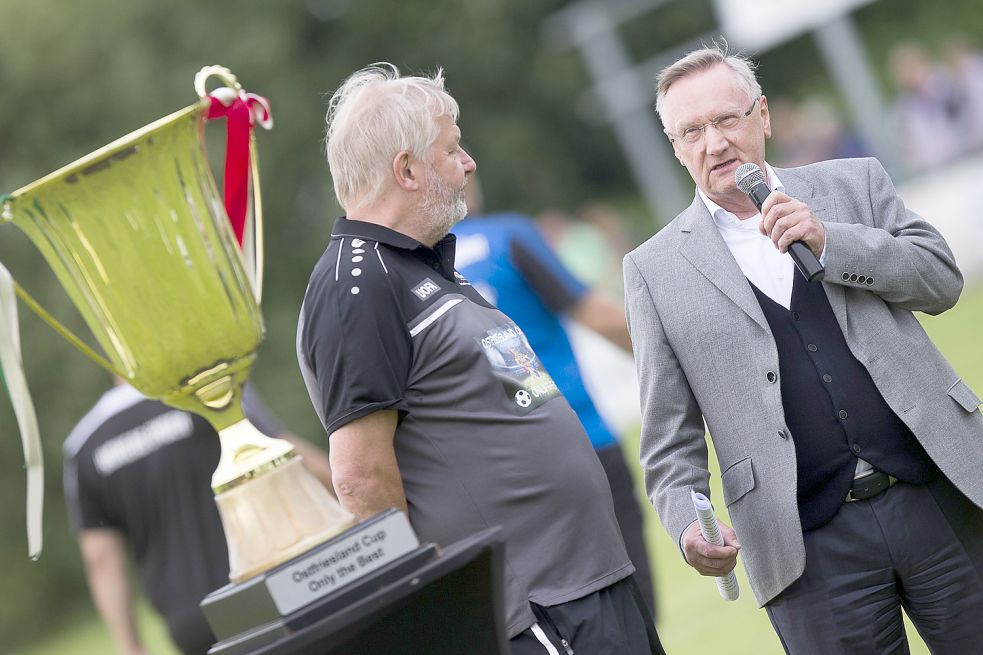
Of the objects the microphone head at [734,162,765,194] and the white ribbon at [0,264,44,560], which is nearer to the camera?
the white ribbon at [0,264,44,560]

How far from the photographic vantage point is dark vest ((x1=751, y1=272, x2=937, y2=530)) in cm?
305

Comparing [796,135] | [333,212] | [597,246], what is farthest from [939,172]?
[333,212]

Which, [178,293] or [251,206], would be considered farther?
[251,206]

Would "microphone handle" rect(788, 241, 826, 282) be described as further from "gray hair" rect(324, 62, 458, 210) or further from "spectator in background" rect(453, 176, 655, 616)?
"spectator in background" rect(453, 176, 655, 616)

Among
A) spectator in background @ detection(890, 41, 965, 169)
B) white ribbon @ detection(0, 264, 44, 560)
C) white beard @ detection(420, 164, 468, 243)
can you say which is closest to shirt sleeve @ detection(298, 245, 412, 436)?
white beard @ detection(420, 164, 468, 243)

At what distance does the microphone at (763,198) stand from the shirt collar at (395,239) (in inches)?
27.7

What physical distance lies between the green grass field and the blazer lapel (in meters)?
1.82

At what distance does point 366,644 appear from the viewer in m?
2.14

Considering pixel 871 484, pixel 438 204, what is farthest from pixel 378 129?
pixel 871 484

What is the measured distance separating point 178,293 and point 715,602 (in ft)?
17.8

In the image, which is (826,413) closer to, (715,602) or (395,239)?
(395,239)

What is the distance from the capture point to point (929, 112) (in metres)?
16.6

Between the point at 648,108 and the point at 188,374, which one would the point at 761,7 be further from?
the point at 188,374

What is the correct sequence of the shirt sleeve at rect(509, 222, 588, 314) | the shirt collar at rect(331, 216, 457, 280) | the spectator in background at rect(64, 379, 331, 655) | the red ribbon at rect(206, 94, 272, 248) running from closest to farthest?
the red ribbon at rect(206, 94, 272, 248)
the shirt collar at rect(331, 216, 457, 280)
the shirt sleeve at rect(509, 222, 588, 314)
the spectator in background at rect(64, 379, 331, 655)
